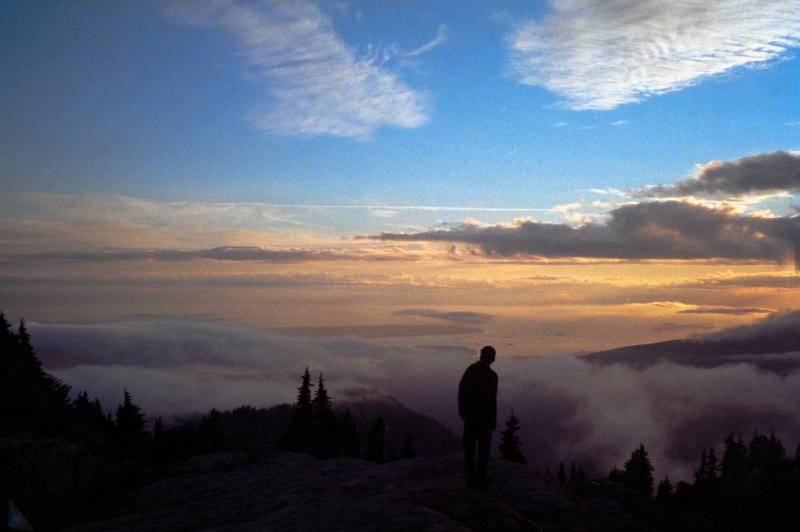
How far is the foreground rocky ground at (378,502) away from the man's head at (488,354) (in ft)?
11.4

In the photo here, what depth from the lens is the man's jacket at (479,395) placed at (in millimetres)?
15883

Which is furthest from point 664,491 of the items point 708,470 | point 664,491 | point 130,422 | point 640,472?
point 130,422

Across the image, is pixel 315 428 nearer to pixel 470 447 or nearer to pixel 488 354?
pixel 470 447

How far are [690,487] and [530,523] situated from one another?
281 feet

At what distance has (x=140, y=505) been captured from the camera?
20.9m

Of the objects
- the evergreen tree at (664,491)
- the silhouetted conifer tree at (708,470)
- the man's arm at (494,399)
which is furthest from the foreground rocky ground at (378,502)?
the silhouetted conifer tree at (708,470)

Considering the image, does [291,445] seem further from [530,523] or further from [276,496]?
[530,523]

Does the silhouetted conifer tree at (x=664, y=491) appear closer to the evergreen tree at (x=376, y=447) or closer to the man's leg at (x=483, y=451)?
the evergreen tree at (x=376, y=447)

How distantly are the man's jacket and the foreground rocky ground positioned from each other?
6.26ft

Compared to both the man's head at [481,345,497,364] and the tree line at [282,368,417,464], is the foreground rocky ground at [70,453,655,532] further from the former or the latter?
the tree line at [282,368,417,464]

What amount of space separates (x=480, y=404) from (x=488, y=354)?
1434 mm

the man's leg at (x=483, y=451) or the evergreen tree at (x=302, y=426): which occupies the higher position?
the man's leg at (x=483, y=451)

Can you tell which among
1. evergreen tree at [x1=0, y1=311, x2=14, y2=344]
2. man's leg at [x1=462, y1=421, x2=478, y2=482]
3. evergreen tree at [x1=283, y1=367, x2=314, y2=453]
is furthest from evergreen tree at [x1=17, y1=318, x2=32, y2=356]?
man's leg at [x1=462, y1=421, x2=478, y2=482]

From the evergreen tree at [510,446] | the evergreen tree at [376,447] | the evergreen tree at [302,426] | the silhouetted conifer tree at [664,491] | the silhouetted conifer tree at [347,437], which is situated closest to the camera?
the evergreen tree at [510,446]
